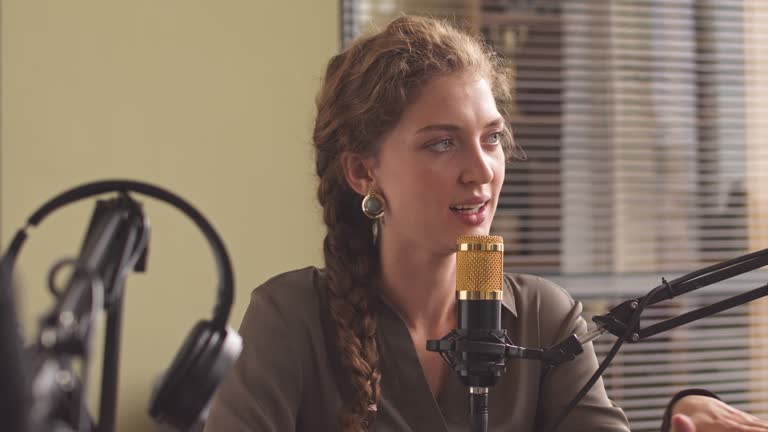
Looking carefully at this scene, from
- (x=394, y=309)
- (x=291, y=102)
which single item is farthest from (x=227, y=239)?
(x=394, y=309)

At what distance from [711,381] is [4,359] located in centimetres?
277

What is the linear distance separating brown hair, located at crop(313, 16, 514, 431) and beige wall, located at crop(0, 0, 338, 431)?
790 millimetres

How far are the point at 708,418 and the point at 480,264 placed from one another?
0.47m

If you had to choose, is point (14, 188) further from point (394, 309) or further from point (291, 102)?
point (394, 309)

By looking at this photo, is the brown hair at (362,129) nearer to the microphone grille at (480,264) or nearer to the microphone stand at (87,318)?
the microphone grille at (480,264)

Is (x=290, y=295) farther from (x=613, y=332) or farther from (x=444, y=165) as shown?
(x=613, y=332)

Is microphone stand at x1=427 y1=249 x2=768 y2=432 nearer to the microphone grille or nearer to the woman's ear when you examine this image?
the microphone grille

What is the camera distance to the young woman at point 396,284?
1339 millimetres

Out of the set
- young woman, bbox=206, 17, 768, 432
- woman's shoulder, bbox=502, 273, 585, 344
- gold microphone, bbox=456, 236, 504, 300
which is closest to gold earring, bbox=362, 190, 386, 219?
young woman, bbox=206, 17, 768, 432

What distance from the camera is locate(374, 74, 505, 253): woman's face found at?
133 centimetres

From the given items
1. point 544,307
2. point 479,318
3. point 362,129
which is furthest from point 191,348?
point 544,307

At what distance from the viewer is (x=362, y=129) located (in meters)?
1.45

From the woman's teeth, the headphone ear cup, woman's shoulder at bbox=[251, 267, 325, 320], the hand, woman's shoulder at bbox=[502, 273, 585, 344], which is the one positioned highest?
the woman's teeth

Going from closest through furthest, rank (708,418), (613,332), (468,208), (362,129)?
(613,332), (708,418), (468,208), (362,129)
